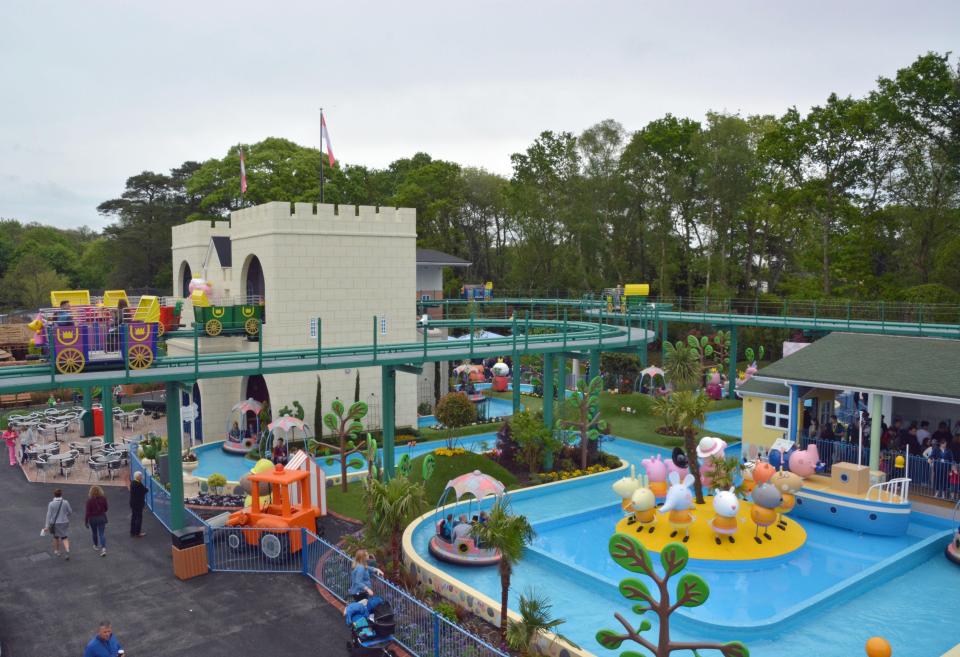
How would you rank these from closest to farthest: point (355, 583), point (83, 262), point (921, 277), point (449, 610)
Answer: point (355, 583)
point (449, 610)
point (921, 277)
point (83, 262)

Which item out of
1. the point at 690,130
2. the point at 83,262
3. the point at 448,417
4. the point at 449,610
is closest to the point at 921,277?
→ the point at 690,130

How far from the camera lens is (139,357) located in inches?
693

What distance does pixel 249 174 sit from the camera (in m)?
60.1

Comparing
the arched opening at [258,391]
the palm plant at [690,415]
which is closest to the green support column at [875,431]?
the palm plant at [690,415]

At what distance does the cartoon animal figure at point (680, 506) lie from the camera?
58.7 ft

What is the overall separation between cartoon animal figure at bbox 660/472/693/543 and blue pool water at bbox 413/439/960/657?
1159 mm

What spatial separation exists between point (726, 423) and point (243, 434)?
2194 cm

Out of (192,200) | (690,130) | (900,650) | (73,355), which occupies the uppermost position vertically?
(690,130)

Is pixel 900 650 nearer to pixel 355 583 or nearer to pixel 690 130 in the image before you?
pixel 355 583

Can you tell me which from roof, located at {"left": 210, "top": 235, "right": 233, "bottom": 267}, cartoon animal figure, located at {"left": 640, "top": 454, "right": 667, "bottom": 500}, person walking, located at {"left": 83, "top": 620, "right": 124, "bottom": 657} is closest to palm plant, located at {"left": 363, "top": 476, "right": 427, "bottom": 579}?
person walking, located at {"left": 83, "top": 620, "right": 124, "bottom": 657}

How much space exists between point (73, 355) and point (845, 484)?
812 inches

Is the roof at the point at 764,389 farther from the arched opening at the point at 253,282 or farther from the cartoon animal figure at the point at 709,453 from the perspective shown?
the arched opening at the point at 253,282

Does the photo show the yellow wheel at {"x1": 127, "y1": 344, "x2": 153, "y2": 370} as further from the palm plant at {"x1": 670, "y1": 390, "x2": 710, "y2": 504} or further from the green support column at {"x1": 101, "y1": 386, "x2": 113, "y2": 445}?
the palm plant at {"x1": 670, "y1": 390, "x2": 710, "y2": 504}

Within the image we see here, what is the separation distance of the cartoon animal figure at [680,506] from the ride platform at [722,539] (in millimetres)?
127
